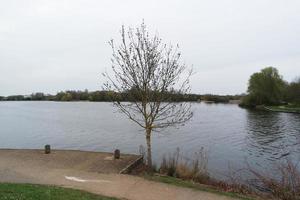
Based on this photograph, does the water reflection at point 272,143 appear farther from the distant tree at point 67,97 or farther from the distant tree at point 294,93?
the distant tree at point 67,97

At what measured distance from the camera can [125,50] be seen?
43.3 ft

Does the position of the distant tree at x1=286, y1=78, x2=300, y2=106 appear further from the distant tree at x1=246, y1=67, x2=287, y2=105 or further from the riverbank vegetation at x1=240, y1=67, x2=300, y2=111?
the distant tree at x1=246, y1=67, x2=287, y2=105

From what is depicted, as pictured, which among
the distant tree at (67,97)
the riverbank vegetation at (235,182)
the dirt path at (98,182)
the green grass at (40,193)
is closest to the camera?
the green grass at (40,193)

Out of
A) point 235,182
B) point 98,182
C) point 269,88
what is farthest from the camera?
point 269,88

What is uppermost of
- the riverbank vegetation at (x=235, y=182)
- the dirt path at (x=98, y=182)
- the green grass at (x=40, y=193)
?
the green grass at (x=40, y=193)

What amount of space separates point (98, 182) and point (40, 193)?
8.45 feet

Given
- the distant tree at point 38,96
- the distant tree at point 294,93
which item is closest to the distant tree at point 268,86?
the distant tree at point 294,93

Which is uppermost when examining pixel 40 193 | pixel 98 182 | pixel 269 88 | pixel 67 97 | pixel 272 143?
pixel 269 88

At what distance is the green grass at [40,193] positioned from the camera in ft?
28.4

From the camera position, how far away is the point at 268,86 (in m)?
91.8

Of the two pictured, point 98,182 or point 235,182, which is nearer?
point 98,182

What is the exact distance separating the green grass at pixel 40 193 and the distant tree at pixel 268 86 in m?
88.0

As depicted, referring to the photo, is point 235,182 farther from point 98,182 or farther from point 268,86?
point 268,86

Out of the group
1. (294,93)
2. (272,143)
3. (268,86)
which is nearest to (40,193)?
(272,143)
